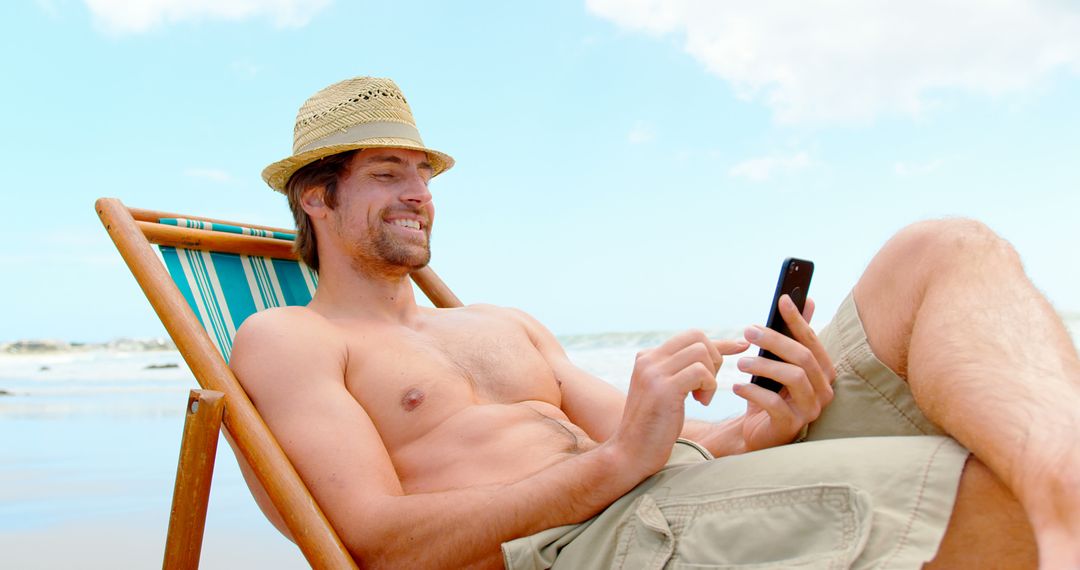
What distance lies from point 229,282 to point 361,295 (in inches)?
17.1

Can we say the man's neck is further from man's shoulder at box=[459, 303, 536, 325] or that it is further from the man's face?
man's shoulder at box=[459, 303, 536, 325]

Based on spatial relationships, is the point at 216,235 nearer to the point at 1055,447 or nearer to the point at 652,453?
the point at 652,453

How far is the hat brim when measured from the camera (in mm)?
2404

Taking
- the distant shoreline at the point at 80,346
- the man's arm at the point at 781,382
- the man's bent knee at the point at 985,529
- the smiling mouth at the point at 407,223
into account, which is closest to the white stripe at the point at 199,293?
the smiling mouth at the point at 407,223

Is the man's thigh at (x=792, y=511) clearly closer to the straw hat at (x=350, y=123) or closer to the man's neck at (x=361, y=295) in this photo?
the man's neck at (x=361, y=295)

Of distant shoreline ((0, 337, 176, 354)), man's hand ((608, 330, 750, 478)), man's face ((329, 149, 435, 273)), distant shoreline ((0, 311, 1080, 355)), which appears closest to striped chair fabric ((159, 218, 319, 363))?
man's face ((329, 149, 435, 273))

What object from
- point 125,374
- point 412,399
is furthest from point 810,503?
point 125,374

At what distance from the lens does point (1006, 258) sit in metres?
1.60

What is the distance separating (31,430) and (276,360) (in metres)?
5.96

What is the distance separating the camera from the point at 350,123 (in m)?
2.43

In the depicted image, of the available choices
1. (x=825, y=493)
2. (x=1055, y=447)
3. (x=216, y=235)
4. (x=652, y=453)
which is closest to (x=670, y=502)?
(x=652, y=453)

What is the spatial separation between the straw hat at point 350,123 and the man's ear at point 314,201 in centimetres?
8

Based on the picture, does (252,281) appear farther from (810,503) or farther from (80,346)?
(80,346)

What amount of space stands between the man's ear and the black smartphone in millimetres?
1303
